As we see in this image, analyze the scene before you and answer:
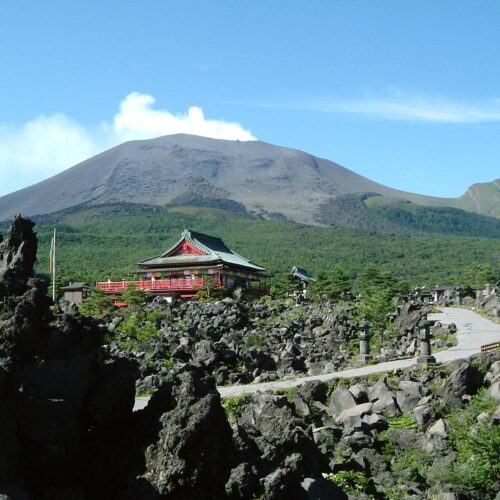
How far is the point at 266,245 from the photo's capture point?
103875 mm

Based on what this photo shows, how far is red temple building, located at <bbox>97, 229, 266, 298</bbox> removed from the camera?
4675 centimetres

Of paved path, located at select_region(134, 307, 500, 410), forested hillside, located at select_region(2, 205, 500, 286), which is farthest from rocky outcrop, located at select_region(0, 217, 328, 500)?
forested hillside, located at select_region(2, 205, 500, 286)

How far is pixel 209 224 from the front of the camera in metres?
123

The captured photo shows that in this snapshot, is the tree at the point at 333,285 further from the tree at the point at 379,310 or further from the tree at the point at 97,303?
the tree at the point at 379,310

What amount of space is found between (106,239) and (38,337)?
93.6 meters

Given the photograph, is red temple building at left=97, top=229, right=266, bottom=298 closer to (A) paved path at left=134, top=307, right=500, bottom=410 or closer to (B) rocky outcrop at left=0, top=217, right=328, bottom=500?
(A) paved path at left=134, top=307, right=500, bottom=410

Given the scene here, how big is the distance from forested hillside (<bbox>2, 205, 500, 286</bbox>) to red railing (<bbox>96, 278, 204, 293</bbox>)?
2473cm

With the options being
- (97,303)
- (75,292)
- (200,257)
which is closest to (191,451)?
(97,303)

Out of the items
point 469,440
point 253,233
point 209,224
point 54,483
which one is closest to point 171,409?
point 54,483

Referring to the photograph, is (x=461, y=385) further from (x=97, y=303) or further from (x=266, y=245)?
(x=266, y=245)

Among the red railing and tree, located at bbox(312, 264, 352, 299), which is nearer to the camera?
the red railing

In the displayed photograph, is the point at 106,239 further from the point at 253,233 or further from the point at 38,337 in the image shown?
the point at 38,337

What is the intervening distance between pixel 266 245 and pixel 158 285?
5680cm

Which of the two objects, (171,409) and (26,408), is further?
(171,409)
